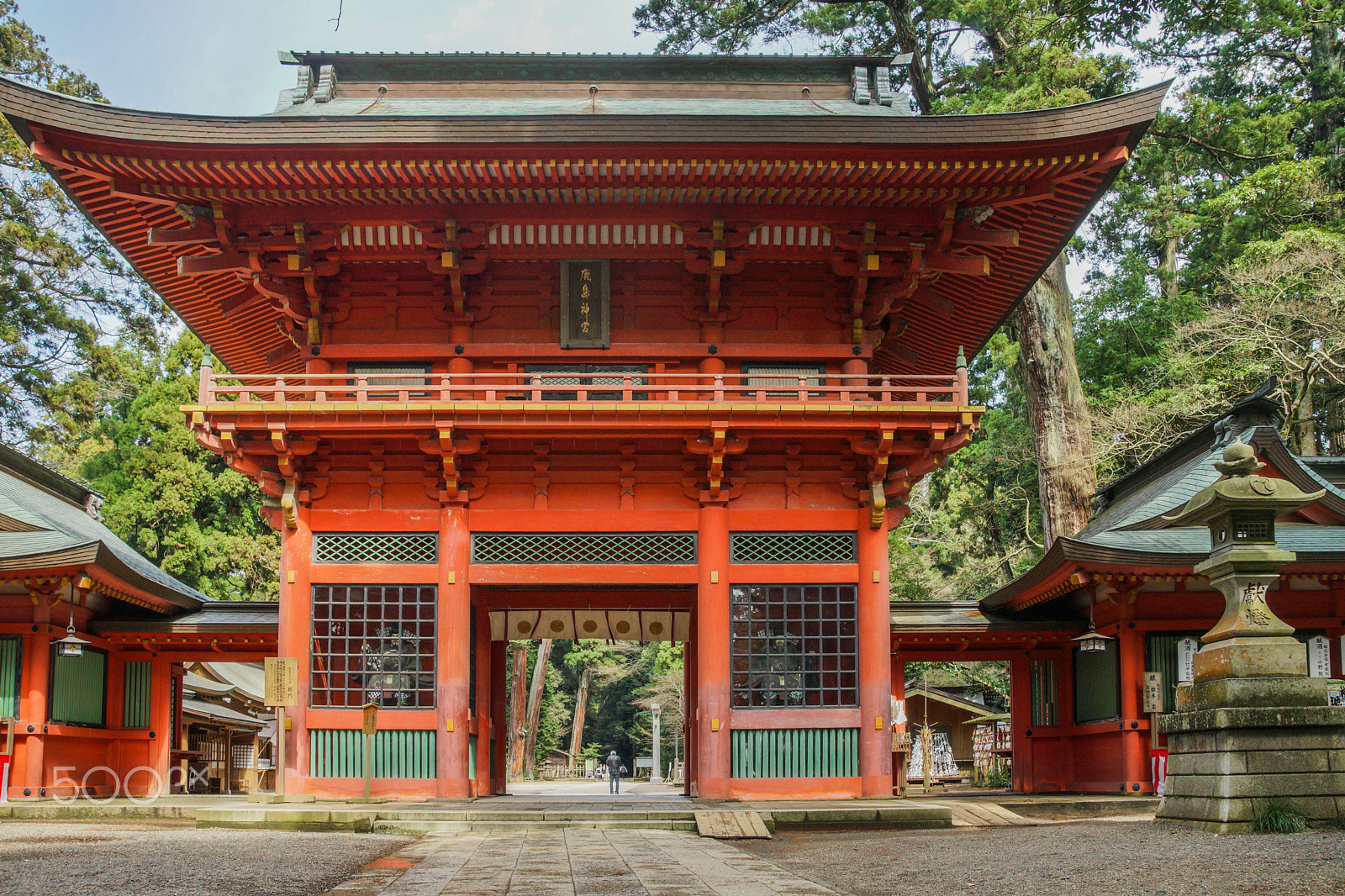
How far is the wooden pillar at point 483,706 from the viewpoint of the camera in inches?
634

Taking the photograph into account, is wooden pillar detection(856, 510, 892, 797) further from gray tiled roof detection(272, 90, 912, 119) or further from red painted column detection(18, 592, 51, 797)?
red painted column detection(18, 592, 51, 797)

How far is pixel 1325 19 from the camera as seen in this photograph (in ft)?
101

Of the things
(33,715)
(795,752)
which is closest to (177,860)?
(795,752)

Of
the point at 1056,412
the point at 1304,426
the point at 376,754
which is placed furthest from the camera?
the point at 1304,426

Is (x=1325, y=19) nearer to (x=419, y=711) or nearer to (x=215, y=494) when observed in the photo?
(x=419, y=711)

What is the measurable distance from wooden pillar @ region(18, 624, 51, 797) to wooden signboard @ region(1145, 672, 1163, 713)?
638 inches

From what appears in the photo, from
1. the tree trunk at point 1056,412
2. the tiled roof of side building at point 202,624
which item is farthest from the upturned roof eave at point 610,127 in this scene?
the tree trunk at point 1056,412

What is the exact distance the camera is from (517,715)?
47094 millimetres

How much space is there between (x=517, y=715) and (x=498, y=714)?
2863 cm

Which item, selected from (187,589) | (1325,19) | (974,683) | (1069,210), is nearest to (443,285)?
(1069,210)

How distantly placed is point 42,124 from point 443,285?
513cm

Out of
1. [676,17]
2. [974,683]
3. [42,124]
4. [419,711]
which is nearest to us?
[42,124]

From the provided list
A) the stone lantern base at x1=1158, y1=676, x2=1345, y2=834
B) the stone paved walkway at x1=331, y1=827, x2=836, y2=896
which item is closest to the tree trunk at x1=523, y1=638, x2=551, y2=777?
the stone paved walkway at x1=331, y1=827, x2=836, y2=896

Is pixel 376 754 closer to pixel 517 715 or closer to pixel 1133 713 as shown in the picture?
pixel 1133 713
